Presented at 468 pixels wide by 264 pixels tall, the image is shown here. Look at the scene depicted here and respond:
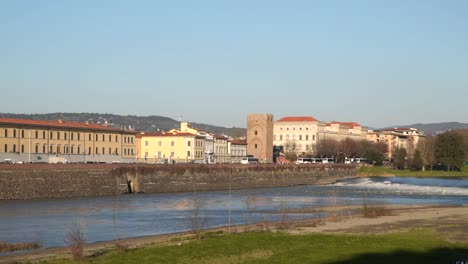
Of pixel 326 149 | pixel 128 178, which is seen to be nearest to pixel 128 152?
pixel 128 178

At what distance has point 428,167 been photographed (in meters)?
179

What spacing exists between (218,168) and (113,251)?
7181cm

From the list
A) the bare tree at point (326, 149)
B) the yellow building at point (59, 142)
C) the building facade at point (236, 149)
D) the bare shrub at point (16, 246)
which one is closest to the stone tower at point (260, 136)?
the building facade at point (236, 149)

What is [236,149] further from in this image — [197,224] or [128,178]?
[197,224]

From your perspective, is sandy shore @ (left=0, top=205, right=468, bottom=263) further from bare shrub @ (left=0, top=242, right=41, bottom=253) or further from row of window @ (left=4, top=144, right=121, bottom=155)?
row of window @ (left=4, top=144, right=121, bottom=155)

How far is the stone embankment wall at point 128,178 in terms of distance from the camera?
64812mm

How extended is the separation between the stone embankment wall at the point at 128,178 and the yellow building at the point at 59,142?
13.9 meters

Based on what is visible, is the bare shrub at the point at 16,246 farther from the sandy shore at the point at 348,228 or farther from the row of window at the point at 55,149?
the row of window at the point at 55,149

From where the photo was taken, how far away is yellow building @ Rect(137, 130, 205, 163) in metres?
140

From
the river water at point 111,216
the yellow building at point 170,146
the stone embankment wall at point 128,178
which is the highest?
the yellow building at point 170,146

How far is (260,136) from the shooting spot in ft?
522

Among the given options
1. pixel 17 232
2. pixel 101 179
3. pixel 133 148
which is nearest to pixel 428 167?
pixel 133 148

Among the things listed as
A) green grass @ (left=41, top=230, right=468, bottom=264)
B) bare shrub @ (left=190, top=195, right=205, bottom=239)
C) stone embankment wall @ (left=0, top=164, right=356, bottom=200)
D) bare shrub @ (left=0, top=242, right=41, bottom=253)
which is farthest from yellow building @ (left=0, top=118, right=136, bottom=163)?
green grass @ (left=41, top=230, right=468, bottom=264)

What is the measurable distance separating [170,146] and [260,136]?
2536 centimetres
